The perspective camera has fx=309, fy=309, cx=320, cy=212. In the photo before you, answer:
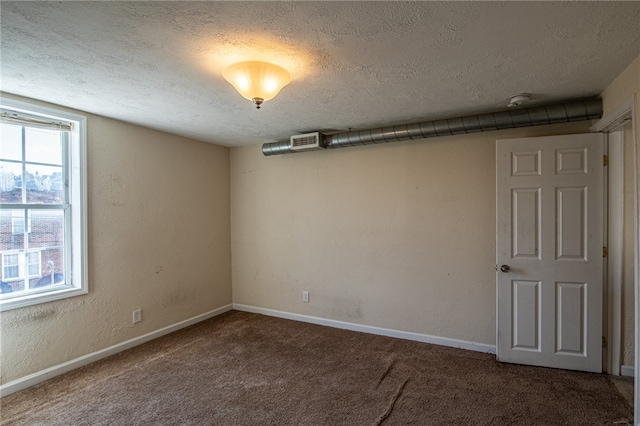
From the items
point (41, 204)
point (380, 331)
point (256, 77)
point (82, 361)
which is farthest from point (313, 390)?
point (41, 204)

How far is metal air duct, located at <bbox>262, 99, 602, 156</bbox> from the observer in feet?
8.45

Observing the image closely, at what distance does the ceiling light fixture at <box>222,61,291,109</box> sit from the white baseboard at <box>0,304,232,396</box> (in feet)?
9.47

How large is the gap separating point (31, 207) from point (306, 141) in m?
2.65

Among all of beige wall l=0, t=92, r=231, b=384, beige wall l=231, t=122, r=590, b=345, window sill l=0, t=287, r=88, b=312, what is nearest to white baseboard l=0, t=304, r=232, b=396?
beige wall l=0, t=92, r=231, b=384

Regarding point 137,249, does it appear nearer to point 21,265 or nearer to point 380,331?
point 21,265

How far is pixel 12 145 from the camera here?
8.41 feet

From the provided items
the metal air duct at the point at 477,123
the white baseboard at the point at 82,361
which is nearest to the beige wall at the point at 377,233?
the metal air duct at the point at 477,123

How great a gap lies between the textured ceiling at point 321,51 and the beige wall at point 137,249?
2.27ft

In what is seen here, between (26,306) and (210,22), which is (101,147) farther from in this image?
(210,22)

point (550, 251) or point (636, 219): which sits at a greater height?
point (636, 219)

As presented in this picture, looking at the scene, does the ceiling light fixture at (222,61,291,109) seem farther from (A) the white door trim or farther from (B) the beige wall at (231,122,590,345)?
(A) the white door trim

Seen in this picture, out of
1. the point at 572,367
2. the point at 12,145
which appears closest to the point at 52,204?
the point at 12,145

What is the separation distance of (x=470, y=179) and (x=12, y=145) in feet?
13.7

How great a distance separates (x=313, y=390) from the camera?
8.13 feet
